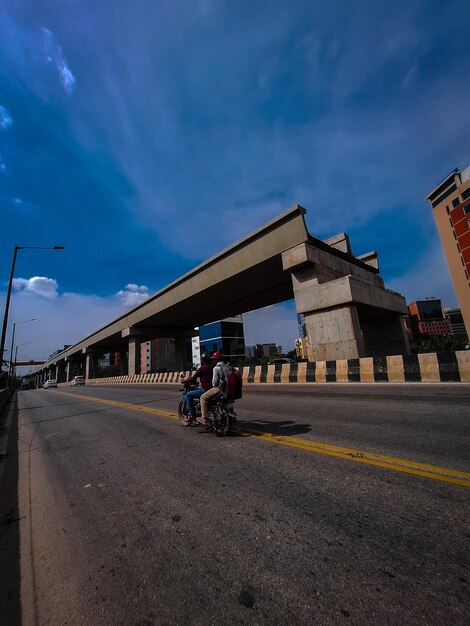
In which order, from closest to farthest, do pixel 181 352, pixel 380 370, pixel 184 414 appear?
pixel 184 414, pixel 380 370, pixel 181 352

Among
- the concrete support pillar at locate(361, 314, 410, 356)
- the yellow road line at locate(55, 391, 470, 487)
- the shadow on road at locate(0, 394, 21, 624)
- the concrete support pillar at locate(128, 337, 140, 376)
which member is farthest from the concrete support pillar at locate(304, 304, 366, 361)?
the concrete support pillar at locate(128, 337, 140, 376)

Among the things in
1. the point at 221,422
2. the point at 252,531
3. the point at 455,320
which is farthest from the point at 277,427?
the point at 455,320

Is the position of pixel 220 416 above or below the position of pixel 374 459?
above

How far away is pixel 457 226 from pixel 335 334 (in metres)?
62.9

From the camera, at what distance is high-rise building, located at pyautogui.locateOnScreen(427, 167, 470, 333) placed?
5819 centimetres

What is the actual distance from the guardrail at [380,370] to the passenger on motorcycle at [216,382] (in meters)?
8.03

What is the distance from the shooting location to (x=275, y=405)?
346 inches

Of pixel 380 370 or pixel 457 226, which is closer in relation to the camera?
pixel 380 370

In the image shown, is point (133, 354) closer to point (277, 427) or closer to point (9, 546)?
point (277, 427)

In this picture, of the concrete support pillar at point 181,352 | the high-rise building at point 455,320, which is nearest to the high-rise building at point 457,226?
the concrete support pillar at point 181,352

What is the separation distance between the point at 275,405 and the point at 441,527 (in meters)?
6.50

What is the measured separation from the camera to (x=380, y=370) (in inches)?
463

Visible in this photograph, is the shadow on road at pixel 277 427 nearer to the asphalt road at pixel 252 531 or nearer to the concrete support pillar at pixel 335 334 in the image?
the asphalt road at pixel 252 531

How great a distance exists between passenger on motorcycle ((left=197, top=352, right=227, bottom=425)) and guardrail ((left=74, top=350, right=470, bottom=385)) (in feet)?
26.3
